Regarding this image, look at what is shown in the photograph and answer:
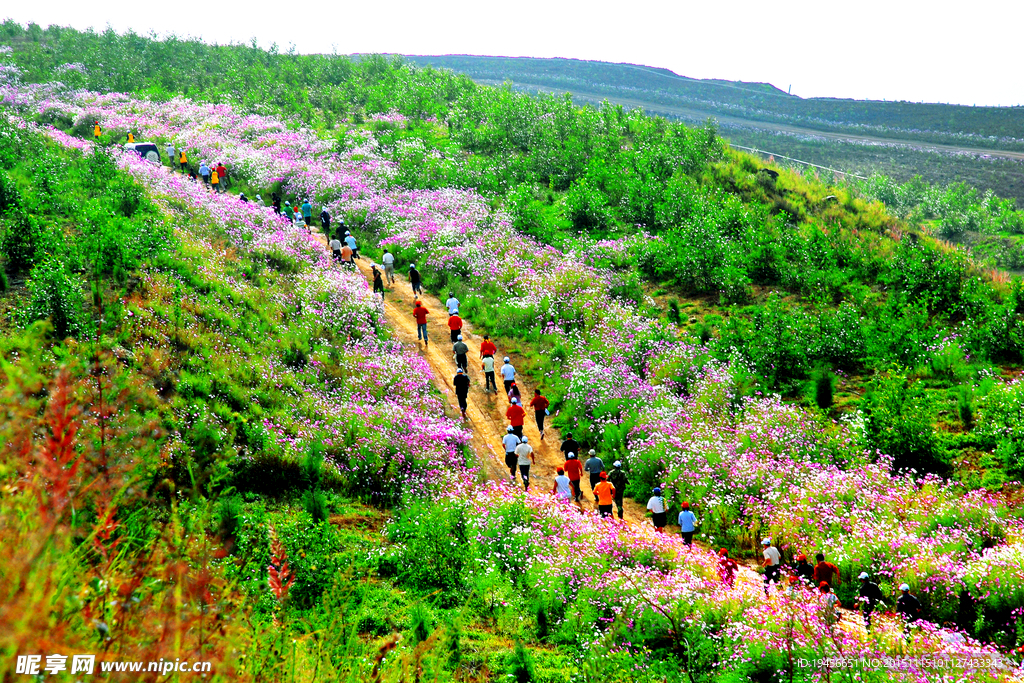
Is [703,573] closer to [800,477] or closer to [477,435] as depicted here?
[800,477]

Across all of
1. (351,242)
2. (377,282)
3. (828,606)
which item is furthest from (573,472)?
(351,242)

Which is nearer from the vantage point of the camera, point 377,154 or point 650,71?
point 377,154

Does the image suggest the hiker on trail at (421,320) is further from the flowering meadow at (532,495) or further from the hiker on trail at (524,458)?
the hiker on trail at (524,458)

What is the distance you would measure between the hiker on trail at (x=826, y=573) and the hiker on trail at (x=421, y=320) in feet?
42.8

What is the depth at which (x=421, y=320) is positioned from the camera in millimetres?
20469

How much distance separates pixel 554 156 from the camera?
3809cm

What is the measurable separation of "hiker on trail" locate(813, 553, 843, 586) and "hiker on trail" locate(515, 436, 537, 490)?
6191 millimetres

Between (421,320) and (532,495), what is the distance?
28.7 feet

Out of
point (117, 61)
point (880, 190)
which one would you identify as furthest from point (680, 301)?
point (117, 61)

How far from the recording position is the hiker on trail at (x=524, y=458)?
48.6 feet

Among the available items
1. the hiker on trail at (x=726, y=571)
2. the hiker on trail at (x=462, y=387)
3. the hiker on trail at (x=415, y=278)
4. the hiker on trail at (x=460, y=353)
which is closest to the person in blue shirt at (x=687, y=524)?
the hiker on trail at (x=726, y=571)

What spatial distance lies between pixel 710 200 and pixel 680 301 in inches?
351

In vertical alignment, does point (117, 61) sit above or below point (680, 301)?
above

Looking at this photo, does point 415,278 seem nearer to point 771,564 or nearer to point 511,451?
point 511,451
